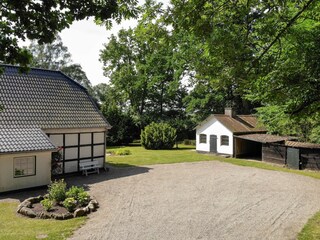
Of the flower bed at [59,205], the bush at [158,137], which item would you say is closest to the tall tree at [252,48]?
the flower bed at [59,205]

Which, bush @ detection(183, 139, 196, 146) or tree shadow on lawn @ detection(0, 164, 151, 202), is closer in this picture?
tree shadow on lawn @ detection(0, 164, 151, 202)

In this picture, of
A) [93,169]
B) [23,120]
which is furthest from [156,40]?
[93,169]

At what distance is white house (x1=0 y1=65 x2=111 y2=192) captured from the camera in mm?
14781

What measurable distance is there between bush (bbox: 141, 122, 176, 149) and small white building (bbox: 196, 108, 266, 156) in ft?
13.8

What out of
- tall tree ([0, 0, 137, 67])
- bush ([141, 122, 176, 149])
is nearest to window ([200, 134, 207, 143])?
bush ([141, 122, 176, 149])

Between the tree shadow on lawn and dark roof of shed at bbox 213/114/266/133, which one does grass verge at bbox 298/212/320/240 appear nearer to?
the tree shadow on lawn

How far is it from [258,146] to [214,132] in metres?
4.45

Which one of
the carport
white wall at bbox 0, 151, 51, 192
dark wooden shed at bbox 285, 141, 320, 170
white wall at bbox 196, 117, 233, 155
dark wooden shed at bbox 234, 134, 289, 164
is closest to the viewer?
white wall at bbox 0, 151, 51, 192

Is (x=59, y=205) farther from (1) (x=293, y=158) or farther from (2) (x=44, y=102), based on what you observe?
(1) (x=293, y=158)

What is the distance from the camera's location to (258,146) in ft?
97.9

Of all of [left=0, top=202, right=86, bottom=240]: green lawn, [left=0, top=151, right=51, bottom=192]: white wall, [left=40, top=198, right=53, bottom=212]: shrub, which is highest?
[left=0, top=151, right=51, bottom=192]: white wall

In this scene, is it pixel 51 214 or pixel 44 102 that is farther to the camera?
pixel 44 102

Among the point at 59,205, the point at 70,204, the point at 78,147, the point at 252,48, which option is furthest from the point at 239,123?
the point at 252,48

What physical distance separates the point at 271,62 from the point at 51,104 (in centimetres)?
1475
